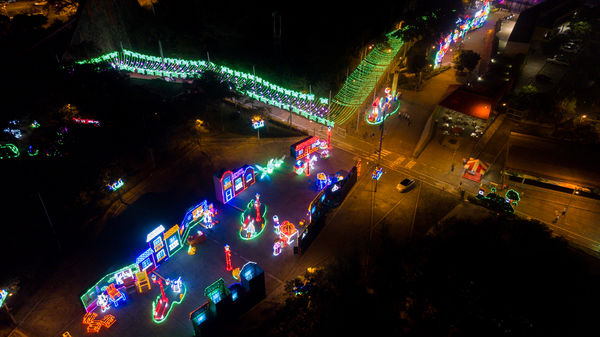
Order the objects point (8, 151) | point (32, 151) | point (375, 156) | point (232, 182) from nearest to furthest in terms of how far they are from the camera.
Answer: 1. point (8, 151)
2. point (32, 151)
3. point (232, 182)
4. point (375, 156)

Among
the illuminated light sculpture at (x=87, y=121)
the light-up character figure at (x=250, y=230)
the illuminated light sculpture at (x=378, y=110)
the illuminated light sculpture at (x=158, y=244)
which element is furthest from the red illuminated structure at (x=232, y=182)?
the illuminated light sculpture at (x=378, y=110)

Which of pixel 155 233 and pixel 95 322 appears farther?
pixel 155 233

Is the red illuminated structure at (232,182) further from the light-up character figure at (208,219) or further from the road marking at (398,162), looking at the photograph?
the road marking at (398,162)

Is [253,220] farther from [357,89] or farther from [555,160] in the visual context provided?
[555,160]

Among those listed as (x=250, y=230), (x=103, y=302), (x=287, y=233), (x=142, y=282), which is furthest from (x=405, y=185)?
(x=103, y=302)

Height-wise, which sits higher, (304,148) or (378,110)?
(378,110)

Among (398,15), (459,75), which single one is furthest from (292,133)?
(459,75)

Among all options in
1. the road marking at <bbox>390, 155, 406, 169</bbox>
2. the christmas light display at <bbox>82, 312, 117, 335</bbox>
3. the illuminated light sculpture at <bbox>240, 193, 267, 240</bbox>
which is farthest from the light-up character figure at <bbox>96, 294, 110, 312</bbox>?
the road marking at <bbox>390, 155, 406, 169</bbox>
